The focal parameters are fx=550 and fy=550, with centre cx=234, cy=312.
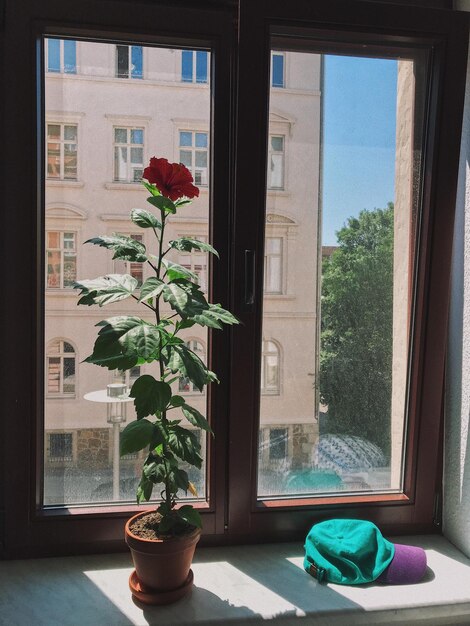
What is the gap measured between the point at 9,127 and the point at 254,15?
0.76 metres

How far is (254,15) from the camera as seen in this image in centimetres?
157

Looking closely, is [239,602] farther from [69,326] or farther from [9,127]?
[9,127]

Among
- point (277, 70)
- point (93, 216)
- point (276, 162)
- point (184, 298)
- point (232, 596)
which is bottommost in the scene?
point (232, 596)

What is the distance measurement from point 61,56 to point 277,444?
1352 millimetres

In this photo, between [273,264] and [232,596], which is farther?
[273,264]

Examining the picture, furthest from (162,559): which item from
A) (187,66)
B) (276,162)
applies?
(187,66)

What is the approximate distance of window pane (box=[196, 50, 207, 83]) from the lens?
1651 mm

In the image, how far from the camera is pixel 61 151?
5.32ft

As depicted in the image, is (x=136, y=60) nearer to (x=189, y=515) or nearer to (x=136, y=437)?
(x=136, y=437)

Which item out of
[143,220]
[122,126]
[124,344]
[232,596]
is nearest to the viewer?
[124,344]

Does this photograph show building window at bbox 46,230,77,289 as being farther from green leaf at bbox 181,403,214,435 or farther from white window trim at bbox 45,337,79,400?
green leaf at bbox 181,403,214,435

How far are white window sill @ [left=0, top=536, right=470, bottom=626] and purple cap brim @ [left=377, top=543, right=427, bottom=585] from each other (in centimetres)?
2

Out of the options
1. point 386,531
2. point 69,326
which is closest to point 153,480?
point 69,326

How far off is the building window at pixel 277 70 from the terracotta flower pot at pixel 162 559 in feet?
4.34
